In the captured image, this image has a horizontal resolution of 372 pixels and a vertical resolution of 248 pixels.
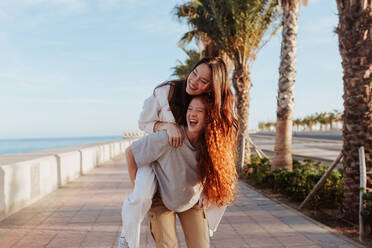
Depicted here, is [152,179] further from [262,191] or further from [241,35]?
[241,35]

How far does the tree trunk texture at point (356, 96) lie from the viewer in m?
5.25

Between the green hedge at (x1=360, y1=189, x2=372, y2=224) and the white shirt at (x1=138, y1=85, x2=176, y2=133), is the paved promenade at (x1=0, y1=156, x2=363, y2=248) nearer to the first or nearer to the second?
the green hedge at (x1=360, y1=189, x2=372, y2=224)

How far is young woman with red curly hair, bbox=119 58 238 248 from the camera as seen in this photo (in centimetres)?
214

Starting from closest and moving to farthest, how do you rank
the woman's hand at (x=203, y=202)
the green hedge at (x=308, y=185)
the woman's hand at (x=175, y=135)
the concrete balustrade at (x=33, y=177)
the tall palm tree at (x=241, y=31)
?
1. the woman's hand at (x=175, y=135)
2. the woman's hand at (x=203, y=202)
3. the concrete balustrade at (x=33, y=177)
4. the green hedge at (x=308, y=185)
5. the tall palm tree at (x=241, y=31)

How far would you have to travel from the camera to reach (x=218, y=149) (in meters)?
2.22

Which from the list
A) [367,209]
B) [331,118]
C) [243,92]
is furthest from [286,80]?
[331,118]

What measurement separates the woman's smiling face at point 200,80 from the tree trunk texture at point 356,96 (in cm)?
394

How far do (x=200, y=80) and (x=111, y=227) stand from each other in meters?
3.69

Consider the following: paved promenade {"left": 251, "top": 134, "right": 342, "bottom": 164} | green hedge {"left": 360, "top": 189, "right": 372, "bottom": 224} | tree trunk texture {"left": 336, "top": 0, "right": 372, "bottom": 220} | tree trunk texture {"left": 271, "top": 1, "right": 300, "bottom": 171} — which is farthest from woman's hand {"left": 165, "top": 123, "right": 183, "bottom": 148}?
paved promenade {"left": 251, "top": 134, "right": 342, "bottom": 164}

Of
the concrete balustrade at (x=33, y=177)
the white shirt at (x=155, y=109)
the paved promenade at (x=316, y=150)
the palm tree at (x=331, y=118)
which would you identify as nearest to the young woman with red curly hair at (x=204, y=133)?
the white shirt at (x=155, y=109)

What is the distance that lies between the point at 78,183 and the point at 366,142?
7.44 metres

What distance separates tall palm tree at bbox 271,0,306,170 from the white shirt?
22.2 ft

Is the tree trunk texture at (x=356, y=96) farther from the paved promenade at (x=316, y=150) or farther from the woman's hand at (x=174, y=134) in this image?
the paved promenade at (x=316, y=150)

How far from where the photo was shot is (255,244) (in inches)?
171
